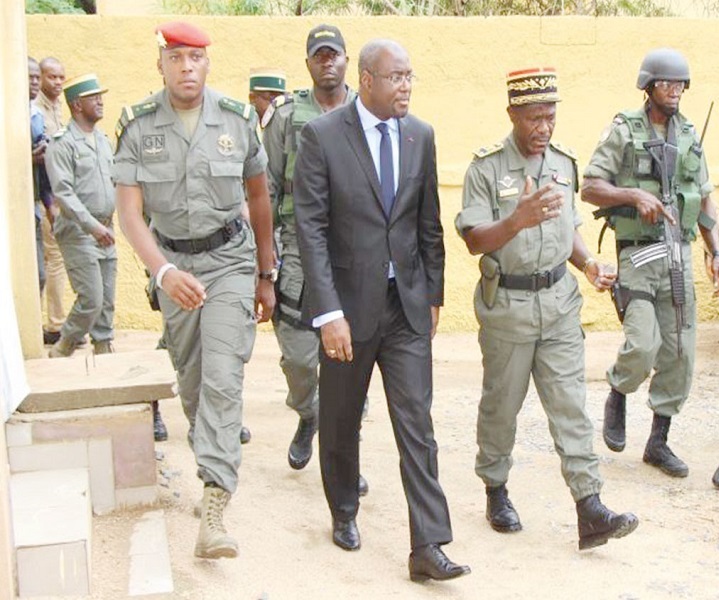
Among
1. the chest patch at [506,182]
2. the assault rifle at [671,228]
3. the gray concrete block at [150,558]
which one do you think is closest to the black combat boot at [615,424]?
the assault rifle at [671,228]

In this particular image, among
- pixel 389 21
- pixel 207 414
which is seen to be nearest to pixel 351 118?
pixel 207 414

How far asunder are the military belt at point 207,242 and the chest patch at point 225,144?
0.28 meters

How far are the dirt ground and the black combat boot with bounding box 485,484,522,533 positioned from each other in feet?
0.17

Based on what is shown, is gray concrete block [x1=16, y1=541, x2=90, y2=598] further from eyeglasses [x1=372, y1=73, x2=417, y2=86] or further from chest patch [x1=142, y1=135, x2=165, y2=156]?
eyeglasses [x1=372, y1=73, x2=417, y2=86]

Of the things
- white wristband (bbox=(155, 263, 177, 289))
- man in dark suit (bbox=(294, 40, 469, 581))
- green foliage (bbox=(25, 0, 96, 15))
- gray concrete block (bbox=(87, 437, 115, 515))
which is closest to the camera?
man in dark suit (bbox=(294, 40, 469, 581))

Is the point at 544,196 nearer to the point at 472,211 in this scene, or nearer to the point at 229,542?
the point at 472,211

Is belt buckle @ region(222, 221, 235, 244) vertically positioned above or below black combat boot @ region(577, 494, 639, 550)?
above

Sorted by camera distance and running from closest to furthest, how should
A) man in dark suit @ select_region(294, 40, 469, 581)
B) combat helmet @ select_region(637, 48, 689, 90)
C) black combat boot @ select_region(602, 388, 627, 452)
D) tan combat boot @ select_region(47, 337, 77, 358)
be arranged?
1. man in dark suit @ select_region(294, 40, 469, 581)
2. combat helmet @ select_region(637, 48, 689, 90)
3. black combat boot @ select_region(602, 388, 627, 452)
4. tan combat boot @ select_region(47, 337, 77, 358)

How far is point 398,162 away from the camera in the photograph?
4.73 metres

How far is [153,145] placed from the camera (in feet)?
16.1

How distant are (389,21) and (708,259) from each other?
419cm

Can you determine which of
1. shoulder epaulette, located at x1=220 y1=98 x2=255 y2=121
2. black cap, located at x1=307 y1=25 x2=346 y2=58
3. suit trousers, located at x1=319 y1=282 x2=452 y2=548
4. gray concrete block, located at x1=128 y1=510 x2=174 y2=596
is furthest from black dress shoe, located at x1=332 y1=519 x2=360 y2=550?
black cap, located at x1=307 y1=25 x2=346 y2=58

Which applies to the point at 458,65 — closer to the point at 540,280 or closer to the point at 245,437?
the point at 245,437

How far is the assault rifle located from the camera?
19.8ft
